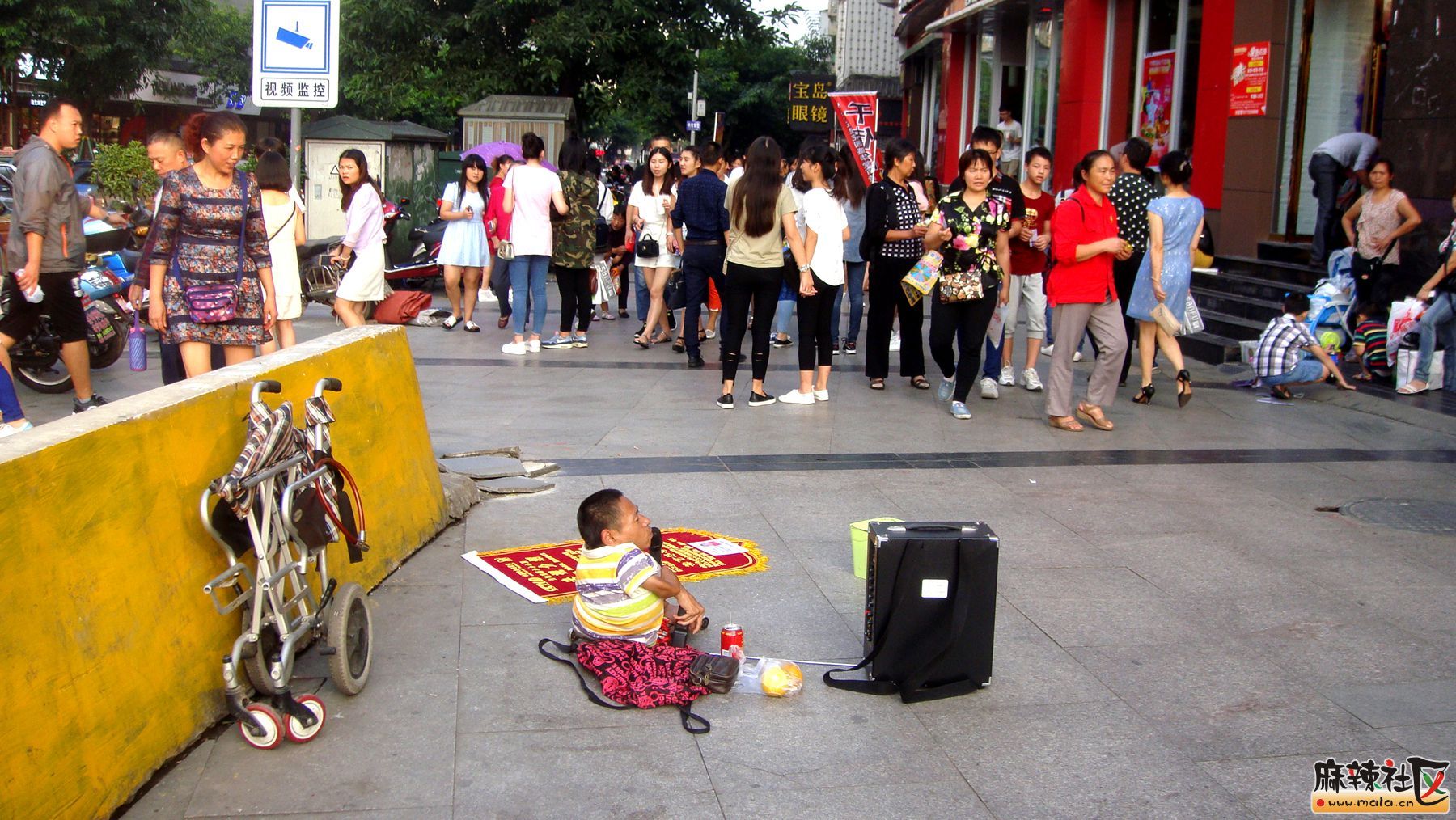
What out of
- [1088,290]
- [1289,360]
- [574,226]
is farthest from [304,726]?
[574,226]

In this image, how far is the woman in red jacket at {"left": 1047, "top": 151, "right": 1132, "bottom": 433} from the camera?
324 inches

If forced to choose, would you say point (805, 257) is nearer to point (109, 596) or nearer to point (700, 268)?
point (700, 268)

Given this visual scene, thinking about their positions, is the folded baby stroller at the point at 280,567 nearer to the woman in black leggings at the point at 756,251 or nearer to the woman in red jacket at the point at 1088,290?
the woman in black leggings at the point at 756,251

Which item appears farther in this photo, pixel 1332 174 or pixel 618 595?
pixel 1332 174

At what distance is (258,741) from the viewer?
366 cm

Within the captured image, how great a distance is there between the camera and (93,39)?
32281 mm

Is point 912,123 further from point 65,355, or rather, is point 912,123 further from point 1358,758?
point 1358,758

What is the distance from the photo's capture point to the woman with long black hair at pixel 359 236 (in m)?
9.70

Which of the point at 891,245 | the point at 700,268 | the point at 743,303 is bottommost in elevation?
the point at 743,303

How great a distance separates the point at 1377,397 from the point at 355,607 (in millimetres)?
8285

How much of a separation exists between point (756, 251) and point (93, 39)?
2934 cm

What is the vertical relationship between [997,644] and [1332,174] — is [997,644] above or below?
below

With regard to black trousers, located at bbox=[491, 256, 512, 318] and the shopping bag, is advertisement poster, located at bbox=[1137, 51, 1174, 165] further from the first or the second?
black trousers, located at bbox=[491, 256, 512, 318]

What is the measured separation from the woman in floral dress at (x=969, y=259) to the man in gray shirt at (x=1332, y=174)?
476 centimetres
